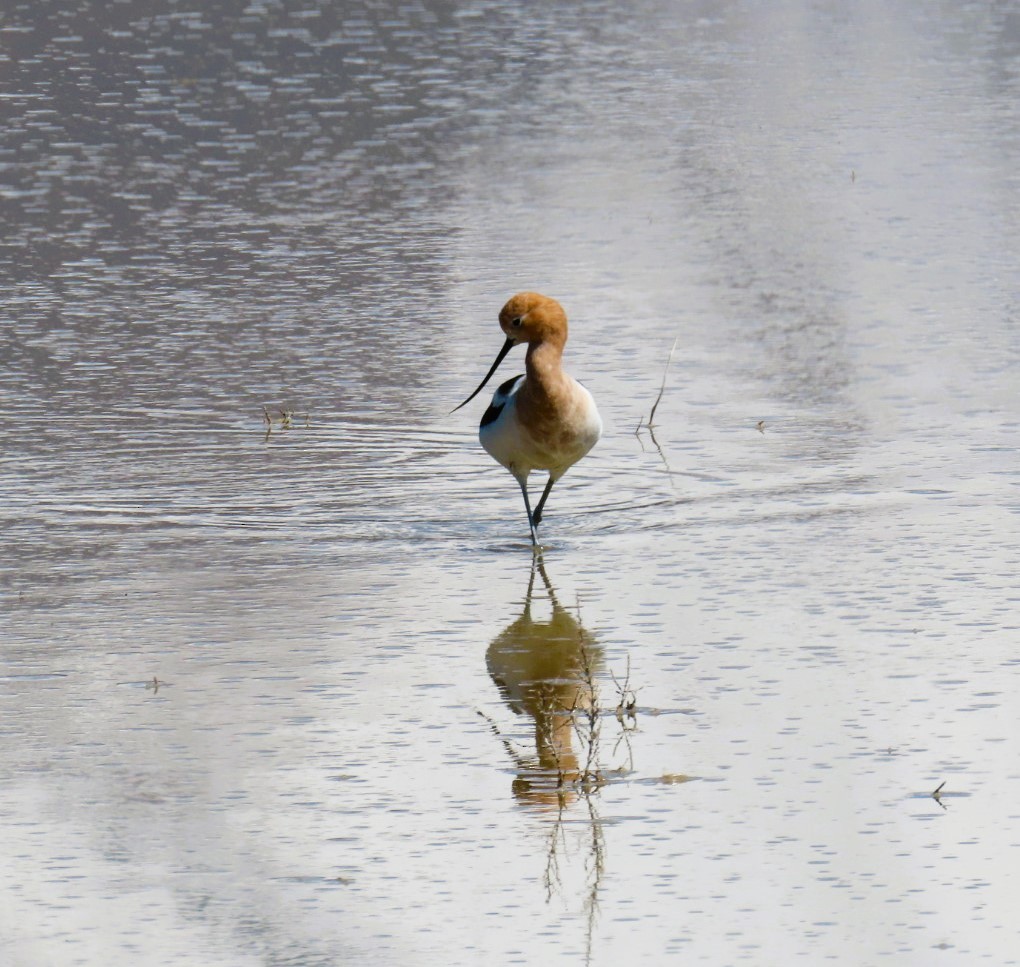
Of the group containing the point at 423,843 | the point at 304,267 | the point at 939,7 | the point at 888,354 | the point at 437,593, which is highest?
the point at 423,843

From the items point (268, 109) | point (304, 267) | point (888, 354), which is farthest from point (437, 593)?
point (268, 109)

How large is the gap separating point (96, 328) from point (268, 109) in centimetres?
697

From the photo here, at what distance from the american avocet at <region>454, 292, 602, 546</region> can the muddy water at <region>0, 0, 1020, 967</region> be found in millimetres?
299

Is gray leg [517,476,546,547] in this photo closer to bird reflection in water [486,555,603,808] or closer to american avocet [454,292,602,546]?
american avocet [454,292,602,546]

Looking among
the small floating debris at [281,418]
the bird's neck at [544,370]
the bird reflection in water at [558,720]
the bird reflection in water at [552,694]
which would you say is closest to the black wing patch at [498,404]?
the bird's neck at [544,370]

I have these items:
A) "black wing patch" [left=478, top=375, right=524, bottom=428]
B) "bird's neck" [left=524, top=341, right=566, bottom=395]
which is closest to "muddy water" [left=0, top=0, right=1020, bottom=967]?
"black wing patch" [left=478, top=375, right=524, bottom=428]

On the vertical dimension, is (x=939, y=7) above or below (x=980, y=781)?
below

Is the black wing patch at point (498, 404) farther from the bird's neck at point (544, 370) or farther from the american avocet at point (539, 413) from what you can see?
the bird's neck at point (544, 370)

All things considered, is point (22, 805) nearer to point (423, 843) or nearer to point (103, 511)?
point (423, 843)

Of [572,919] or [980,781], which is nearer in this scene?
[572,919]

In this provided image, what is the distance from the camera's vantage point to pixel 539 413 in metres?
8.51

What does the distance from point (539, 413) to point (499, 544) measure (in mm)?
522

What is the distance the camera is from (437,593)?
7.90 meters

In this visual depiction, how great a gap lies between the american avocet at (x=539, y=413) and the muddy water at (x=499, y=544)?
0.30 m
